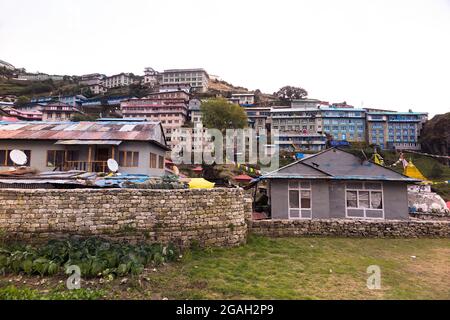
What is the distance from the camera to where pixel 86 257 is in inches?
281

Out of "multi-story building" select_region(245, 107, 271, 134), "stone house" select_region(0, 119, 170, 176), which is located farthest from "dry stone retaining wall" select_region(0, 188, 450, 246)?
"multi-story building" select_region(245, 107, 271, 134)

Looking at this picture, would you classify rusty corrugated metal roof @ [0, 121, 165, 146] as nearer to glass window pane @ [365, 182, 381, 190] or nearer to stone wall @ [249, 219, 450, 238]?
stone wall @ [249, 219, 450, 238]

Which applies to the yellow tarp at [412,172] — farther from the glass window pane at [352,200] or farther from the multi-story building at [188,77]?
the multi-story building at [188,77]

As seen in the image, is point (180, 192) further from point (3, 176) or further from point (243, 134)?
point (243, 134)

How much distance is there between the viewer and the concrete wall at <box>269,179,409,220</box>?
13.2 metres

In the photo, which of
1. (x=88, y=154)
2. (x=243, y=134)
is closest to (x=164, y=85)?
(x=243, y=134)

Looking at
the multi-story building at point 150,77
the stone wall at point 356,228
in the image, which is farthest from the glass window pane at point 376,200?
the multi-story building at point 150,77

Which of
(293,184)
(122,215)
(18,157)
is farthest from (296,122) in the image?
(122,215)

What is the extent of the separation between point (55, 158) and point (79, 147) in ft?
5.40

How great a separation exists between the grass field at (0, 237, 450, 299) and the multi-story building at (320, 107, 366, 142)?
63641mm

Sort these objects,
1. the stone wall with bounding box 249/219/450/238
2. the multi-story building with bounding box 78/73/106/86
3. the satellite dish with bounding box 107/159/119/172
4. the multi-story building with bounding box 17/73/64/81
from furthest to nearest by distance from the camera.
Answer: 1. the multi-story building with bounding box 17/73/64/81
2. the multi-story building with bounding box 78/73/106/86
3. the satellite dish with bounding box 107/159/119/172
4. the stone wall with bounding box 249/219/450/238

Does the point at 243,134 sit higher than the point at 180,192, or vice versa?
the point at 243,134
